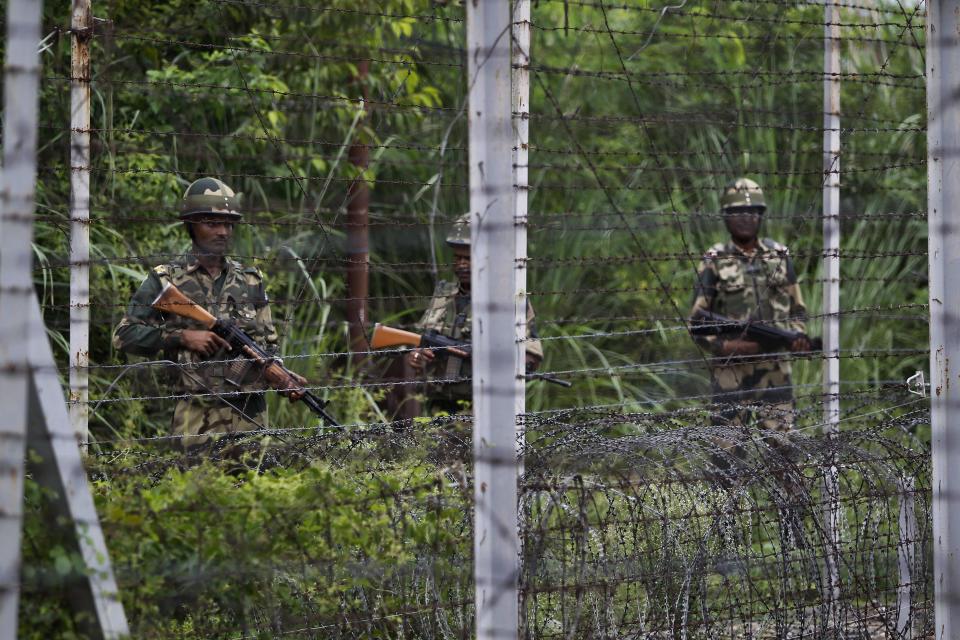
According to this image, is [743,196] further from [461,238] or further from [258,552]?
[258,552]

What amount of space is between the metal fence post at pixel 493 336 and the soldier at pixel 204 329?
2.85 meters

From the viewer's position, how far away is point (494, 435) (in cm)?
251

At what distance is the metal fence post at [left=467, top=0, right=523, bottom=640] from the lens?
8.20 ft

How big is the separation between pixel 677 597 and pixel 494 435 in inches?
50.5

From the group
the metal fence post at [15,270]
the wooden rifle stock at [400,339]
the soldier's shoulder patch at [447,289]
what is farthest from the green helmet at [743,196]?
the metal fence post at [15,270]

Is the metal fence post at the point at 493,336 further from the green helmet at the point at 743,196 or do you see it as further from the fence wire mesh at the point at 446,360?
the green helmet at the point at 743,196

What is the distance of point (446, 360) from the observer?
6.29 metres

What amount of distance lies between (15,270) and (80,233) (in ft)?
7.79

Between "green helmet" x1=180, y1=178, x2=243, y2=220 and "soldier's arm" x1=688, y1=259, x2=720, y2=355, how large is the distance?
8.42ft

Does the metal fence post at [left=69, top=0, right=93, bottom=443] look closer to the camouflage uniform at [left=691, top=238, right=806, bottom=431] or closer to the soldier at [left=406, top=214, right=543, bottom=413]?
the soldier at [left=406, top=214, right=543, bottom=413]

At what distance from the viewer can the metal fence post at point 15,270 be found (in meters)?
2.26

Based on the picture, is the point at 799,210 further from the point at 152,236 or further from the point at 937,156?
the point at 937,156

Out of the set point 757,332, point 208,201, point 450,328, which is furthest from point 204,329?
point 757,332

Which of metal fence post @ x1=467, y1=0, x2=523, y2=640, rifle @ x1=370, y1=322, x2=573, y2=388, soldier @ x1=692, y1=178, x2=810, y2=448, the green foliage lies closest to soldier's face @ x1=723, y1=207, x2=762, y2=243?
soldier @ x1=692, y1=178, x2=810, y2=448
